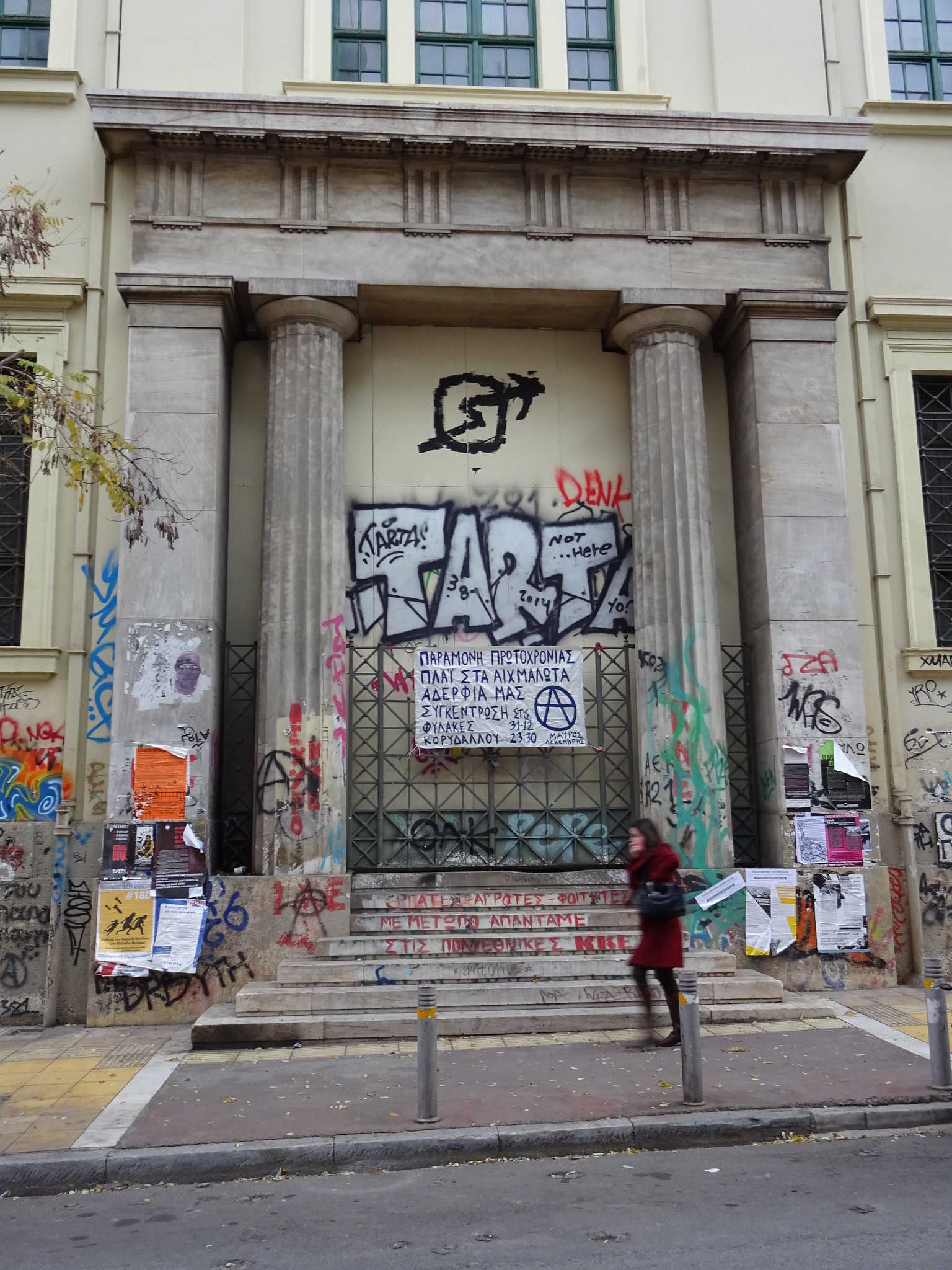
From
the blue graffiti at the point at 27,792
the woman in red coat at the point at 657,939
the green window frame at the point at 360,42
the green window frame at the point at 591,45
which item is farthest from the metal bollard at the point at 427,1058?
the green window frame at the point at 591,45

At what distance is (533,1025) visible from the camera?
10.3 m

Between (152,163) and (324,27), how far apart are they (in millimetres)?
2936

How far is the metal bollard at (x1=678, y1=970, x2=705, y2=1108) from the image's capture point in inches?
296

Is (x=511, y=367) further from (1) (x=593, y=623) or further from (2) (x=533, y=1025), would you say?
(2) (x=533, y=1025)

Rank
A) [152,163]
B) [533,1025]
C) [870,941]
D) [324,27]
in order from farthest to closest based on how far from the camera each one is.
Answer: [324,27], [152,163], [870,941], [533,1025]

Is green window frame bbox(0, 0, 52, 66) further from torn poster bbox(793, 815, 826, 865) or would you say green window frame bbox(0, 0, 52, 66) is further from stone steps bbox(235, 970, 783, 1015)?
torn poster bbox(793, 815, 826, 865)

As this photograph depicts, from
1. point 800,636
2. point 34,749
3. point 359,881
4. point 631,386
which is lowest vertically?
point 359,881

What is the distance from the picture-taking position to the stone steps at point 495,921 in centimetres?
1175

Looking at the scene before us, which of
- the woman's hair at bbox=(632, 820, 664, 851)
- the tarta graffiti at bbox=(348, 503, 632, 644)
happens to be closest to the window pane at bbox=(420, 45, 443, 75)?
the tarta graffiti at bbox=(348, 503, 632, 644)

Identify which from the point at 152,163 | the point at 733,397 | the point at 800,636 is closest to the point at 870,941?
the point at 800,636

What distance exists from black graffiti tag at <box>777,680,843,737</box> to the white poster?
2.37 m

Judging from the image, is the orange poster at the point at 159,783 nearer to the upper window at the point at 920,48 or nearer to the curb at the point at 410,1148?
the curb at the point at 410,1148

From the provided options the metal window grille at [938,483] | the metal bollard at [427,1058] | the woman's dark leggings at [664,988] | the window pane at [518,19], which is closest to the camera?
the metal bollard at [427,1058]

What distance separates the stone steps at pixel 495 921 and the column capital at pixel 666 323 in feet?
22.1
